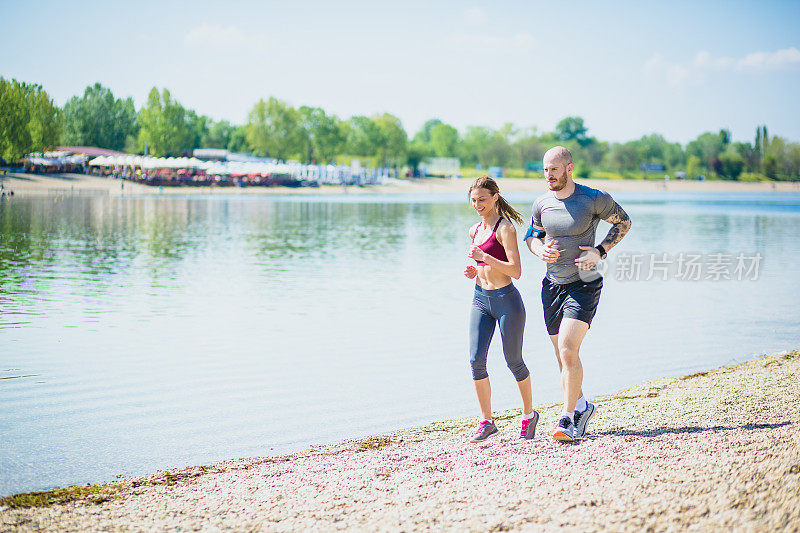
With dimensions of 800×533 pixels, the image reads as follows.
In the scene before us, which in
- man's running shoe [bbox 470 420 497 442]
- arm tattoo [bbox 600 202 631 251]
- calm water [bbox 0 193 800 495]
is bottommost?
calm water [bbox 0 193 800 495]

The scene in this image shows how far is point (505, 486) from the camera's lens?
5051 mm

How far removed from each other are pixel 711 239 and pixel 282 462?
102 feet

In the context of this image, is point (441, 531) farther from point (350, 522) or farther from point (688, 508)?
point (688, 508)

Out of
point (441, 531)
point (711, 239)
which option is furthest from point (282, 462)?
point (711, 239)

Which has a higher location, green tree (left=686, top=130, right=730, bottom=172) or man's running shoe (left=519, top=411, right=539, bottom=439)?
green tree (left=686, top=130, right=730, bottom=172)

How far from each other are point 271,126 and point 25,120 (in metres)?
42.0

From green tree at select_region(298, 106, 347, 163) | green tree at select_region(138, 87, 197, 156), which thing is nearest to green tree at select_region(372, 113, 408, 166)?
green tree at select_region(298, 106, 347, 163)

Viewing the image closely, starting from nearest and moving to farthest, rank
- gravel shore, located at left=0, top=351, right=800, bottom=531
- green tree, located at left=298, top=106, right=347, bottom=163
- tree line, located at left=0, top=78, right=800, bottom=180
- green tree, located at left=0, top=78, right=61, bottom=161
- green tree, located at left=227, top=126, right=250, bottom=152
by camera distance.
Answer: gravel shore, located at left=0, top=351, right=800, bottom=531
green tree, located at left=0, top=78, right=61, bottom=161
tree line, located at left=0, top=78, right=800, bottom=180
green tree, located at left=298, top=106, right=347, bottom=163
green tree, located at left=227, top=126, right=250, bottom=152

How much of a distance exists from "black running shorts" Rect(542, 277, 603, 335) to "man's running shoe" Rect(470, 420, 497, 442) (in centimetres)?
93

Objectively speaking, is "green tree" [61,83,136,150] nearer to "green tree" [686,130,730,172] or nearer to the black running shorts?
"green tree" [686,130,730,172]

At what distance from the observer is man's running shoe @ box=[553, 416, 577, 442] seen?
607 cm

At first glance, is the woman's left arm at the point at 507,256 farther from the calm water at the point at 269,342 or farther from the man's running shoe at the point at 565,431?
the calm water at the point at 269,342

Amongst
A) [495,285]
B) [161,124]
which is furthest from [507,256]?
[161,124]

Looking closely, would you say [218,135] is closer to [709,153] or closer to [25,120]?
[25,120]
